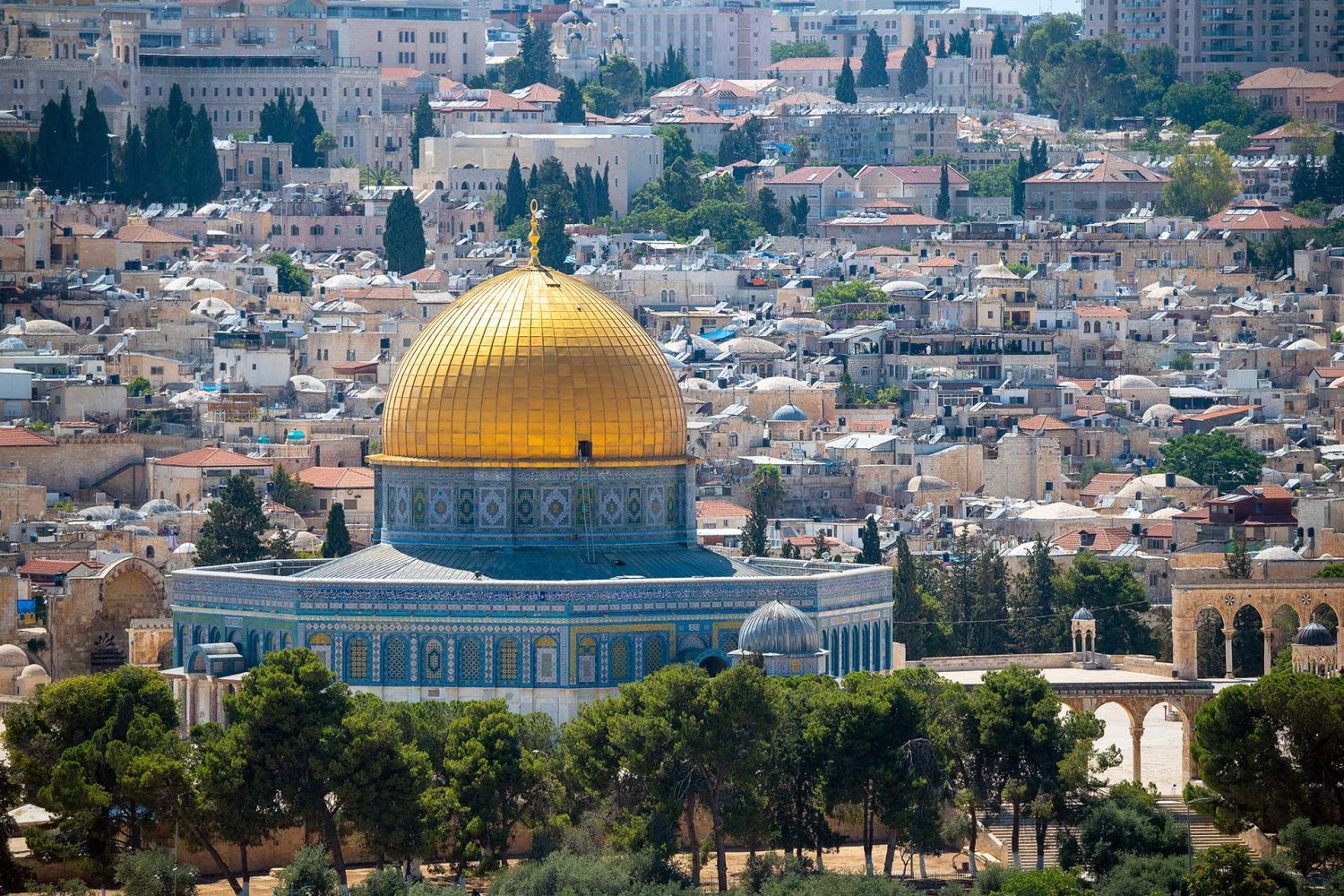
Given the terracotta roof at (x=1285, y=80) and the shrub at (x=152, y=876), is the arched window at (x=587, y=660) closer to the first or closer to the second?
the shrub at (x=152, y=876)

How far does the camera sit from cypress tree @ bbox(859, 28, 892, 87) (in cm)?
16975

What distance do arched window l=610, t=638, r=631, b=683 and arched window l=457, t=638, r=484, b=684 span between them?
5.56 ft

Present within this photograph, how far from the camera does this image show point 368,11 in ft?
541

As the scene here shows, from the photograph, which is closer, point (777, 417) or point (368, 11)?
point (777, 417)

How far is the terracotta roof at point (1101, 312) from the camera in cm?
11906

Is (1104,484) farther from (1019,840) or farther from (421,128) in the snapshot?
(421,128)

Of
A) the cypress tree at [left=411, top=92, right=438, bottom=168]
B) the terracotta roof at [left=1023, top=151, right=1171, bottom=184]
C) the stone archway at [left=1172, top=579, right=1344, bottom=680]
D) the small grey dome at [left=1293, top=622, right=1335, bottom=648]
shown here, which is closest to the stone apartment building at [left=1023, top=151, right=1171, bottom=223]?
the terracotta roof at [left=1023, top=151, right=1171, bottom=184]

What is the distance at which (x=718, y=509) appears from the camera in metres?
90.2

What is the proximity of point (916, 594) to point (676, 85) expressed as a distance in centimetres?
9802

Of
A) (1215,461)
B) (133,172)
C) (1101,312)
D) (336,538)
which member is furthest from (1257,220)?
(336,538)

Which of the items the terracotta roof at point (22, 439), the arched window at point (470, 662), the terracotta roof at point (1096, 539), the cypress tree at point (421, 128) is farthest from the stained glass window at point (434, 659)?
the cypress tree at point (421, 128)

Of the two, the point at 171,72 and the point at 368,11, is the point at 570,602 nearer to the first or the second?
the point at 171,72

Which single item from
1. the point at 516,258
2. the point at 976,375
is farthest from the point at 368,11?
Answer: the point at 976,375

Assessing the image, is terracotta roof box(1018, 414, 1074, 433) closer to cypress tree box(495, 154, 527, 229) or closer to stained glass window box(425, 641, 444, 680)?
cypress tree box(495, 154, 527, 229)
